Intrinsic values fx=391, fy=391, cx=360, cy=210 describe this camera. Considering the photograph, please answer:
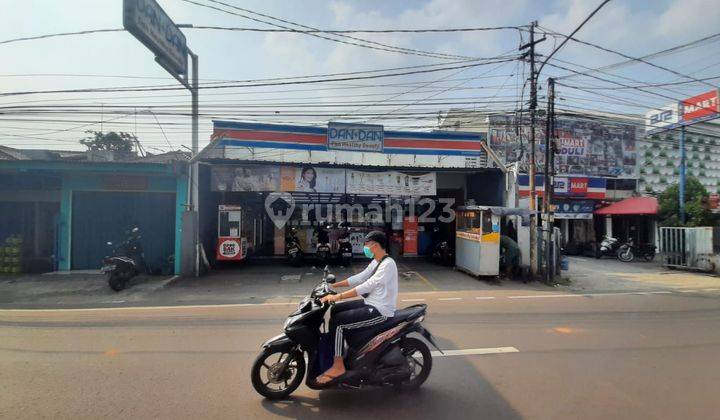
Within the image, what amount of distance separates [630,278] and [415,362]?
12267mm

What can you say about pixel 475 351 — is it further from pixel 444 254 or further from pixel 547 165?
pixel 444 254

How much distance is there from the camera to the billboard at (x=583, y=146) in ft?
73.0

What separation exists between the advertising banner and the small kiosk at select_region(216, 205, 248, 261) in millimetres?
3813

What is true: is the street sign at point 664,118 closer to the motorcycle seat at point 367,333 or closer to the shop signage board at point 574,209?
the shop signage board at point 574,209

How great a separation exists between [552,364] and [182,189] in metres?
11.1

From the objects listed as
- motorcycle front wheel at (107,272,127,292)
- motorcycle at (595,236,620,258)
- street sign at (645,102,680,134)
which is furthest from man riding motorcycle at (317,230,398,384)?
street sign at (645,102,680,134)

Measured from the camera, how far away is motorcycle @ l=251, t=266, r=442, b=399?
3711mm

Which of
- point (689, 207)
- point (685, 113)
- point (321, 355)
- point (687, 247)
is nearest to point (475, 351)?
point (321, 355)

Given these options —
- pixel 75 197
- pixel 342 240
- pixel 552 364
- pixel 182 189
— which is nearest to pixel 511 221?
pixel 342 240

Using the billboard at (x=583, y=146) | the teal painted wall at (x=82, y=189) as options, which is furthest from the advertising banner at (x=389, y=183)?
the billboard at (x=583, y=146)

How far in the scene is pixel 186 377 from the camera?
4285 mm

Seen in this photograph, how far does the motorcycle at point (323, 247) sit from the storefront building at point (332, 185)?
60 millimetres

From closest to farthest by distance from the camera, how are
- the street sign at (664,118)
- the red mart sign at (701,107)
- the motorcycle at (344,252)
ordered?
the motorcycle at (344,252) → the red mart sign at (701,107) → the street sign at (664,118)

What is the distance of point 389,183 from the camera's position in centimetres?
1355
